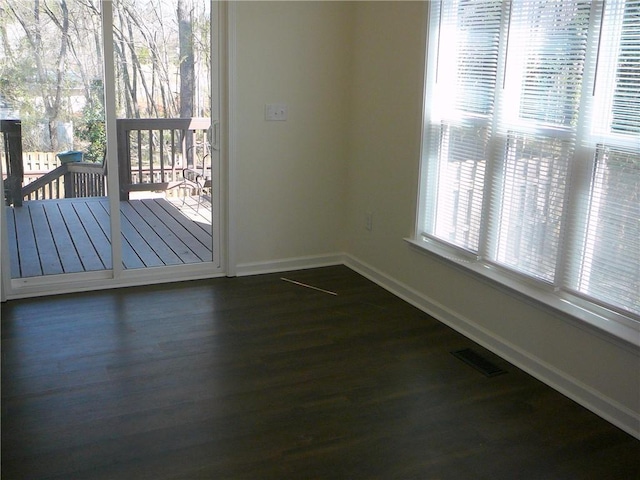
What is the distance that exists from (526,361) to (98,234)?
271 cm

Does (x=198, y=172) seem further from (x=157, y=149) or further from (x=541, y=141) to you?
(x=541, y=141)

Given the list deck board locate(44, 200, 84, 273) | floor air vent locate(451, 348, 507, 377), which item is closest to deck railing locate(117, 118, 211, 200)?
deck board locate(44, 200, 84, 273)

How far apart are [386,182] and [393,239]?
1.24ft

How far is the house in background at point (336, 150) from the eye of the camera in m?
3.89

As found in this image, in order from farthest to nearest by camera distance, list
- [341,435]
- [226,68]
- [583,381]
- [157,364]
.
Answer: [226,68] < [157,364] < [583,381] < [341,435]

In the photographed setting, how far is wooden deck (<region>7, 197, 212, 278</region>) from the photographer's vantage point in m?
4.00

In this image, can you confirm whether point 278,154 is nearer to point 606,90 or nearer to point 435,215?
point 435,215

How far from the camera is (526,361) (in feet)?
10.4

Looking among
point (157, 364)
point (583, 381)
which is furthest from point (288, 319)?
point (583, 381)

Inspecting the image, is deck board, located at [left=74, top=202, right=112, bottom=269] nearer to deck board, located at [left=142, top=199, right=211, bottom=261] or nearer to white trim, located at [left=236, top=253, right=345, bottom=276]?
deck board, located at [left=142, top=199, right=211, bottom=261]

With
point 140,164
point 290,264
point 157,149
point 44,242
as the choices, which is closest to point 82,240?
point 44,242

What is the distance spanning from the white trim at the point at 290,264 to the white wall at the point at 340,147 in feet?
0.05

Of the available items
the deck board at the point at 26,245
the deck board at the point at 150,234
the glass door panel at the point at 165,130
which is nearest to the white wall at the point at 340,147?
the glass door panel at the point at 165,130

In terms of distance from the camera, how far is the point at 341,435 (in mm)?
2582
